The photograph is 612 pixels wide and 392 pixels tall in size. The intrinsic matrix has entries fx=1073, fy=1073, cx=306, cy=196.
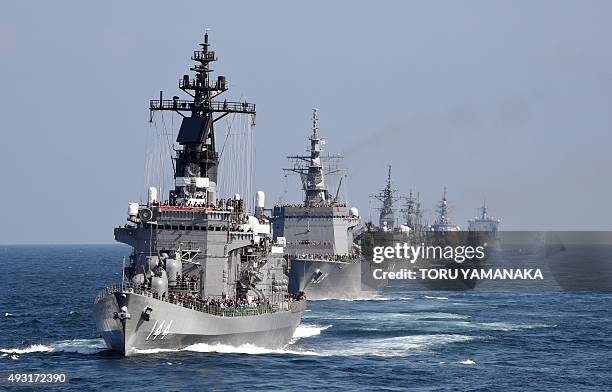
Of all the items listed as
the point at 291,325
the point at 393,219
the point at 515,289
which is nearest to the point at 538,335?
the point at 291,325

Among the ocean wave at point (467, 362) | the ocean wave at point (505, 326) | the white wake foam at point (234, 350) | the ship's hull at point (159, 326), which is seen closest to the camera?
the ship's hull at point (159, 326)

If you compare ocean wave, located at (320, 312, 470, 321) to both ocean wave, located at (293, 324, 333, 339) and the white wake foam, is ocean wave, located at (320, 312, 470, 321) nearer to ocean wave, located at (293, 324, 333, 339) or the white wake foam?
ocean wave, located at (293, 324, 333, 339)

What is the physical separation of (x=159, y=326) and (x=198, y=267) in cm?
558

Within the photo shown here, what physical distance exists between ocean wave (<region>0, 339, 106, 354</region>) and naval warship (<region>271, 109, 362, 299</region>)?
40.9m

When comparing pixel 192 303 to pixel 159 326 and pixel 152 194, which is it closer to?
pixel 159 326

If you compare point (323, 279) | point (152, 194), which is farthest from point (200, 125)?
point (323, 279)

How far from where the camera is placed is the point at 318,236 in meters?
102

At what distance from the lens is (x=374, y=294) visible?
106 meters

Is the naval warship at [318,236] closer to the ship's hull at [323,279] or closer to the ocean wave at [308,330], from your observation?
the ship's hull at [323,279]

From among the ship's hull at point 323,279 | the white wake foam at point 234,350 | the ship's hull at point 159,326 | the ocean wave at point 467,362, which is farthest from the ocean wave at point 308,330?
the ship's hull at point 323,279

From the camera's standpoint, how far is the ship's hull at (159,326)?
46.8 meters

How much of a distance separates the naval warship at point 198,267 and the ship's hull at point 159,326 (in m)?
0.05

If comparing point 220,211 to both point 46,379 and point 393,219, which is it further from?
point 393,219

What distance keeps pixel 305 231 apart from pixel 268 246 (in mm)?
41555
